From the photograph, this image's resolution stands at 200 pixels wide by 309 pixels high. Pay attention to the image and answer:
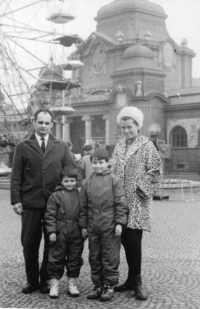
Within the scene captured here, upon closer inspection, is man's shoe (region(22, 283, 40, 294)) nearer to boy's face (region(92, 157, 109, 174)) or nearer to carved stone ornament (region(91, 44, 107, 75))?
boy's face (region(92, 157, 109, 174))

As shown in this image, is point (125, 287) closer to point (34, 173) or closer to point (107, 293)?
point (107, 293)

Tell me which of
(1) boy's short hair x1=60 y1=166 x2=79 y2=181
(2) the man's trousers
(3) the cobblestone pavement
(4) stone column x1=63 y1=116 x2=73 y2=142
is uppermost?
(4) stone column x1=63 y1=116 x2=73 y2=142

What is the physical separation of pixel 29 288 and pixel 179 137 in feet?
130

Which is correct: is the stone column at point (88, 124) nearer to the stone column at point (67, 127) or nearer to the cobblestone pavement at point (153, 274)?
the stone column at point (67, 127)

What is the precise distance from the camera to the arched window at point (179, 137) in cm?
4439

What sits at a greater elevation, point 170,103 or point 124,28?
point 124,28

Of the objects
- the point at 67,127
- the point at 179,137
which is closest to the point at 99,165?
the point at 179,137

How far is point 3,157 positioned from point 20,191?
43112 millimetres

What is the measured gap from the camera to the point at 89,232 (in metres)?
5.76

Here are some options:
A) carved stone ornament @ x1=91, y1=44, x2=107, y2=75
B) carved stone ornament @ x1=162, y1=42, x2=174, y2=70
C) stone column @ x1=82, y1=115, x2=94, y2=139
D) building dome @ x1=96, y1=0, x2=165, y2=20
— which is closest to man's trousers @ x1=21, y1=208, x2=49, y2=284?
stone column @ x1=82, y1=115, x2=94, y2=139

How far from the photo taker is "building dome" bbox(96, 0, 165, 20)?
1951 inches

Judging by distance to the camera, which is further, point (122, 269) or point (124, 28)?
point (124, 28)

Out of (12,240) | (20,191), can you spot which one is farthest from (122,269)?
(12,240)

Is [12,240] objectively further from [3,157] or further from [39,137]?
[3,157]
